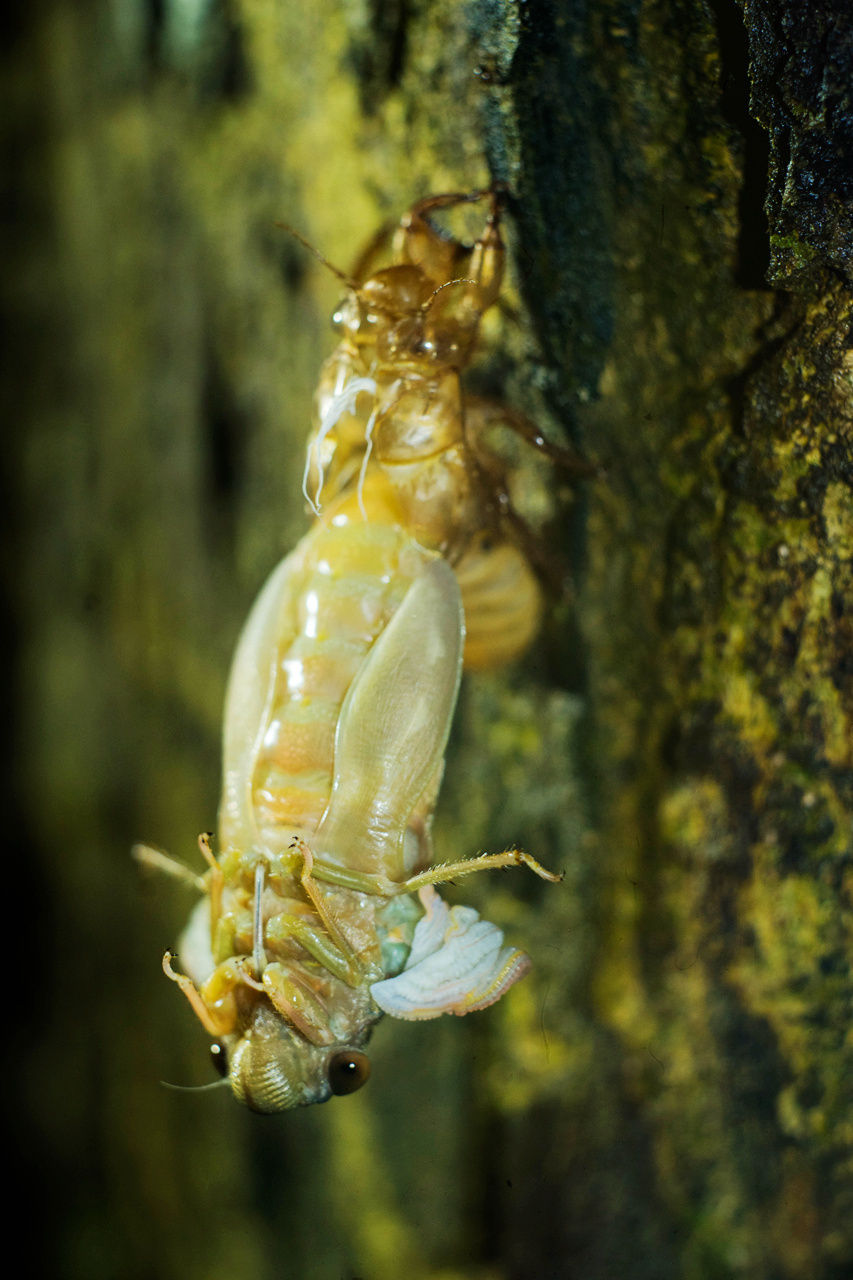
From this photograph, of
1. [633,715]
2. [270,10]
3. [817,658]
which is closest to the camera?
[817,658]

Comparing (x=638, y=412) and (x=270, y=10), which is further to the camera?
(x=270, y=10)

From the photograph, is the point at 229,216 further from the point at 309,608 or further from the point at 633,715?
the point at 633,715

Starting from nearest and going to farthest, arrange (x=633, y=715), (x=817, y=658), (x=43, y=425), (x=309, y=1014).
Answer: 1. (x=309, y=1014)
2. (x=817, y=658)
3. (x=633, y=715)
4. (x=43, y=425)

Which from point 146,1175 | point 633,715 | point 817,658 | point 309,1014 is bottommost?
point 146,1175

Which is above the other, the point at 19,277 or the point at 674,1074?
the point at 19,277

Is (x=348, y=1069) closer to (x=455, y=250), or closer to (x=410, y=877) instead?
(x=410, y=877)

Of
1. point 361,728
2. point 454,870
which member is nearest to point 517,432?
point 361,728

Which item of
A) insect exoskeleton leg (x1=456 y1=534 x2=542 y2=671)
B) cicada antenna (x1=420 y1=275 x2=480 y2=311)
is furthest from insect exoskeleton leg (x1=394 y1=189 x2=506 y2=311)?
insect exoskeleton leg (x1=456 y1=534 x2=542 y2=671)

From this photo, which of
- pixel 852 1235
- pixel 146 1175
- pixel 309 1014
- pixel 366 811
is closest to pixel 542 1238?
pixel 852 1235
